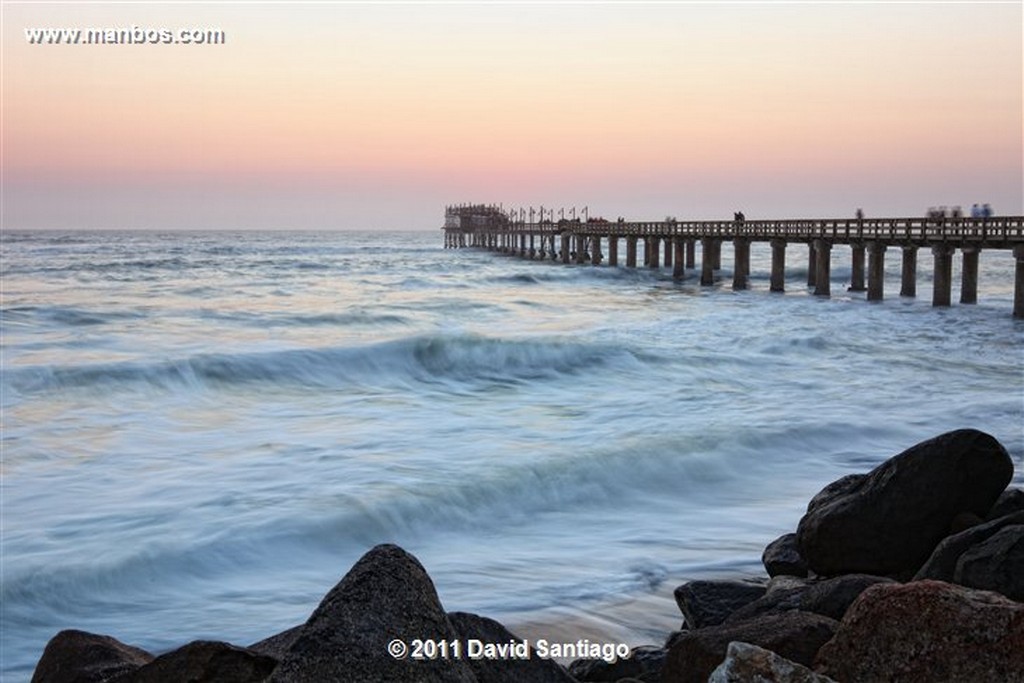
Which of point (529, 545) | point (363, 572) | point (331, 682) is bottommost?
point (529, 545)

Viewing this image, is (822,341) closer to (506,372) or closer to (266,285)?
(506,372)

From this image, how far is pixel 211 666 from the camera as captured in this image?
13.7 ft

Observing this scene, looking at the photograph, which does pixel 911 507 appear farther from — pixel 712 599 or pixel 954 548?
pixel 712 599

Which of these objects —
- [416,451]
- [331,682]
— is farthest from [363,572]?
[416,451]

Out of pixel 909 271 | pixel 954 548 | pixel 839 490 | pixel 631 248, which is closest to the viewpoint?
pixel 954 548

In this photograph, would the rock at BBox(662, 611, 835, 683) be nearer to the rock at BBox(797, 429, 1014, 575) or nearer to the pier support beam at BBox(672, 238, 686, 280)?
the rock at BBox(797, 429, 1014, 575)

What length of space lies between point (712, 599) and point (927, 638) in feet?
9.45

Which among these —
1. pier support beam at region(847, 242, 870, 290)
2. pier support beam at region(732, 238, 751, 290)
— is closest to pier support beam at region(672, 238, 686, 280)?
pier support beam at region(732, 238, 751, 290)

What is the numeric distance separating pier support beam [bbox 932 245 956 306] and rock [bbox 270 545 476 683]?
3148 centimetres

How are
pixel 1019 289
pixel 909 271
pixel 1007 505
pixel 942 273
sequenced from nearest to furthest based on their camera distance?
pixel 1007 505, pixel 1019 289, pixel 942 273, pixel 909 271

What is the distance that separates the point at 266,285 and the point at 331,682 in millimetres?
48001

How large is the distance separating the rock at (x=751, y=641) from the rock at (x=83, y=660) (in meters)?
2.38

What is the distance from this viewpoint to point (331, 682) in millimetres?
3486

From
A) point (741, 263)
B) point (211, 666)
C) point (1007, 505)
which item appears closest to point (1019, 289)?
point (741, 263)
